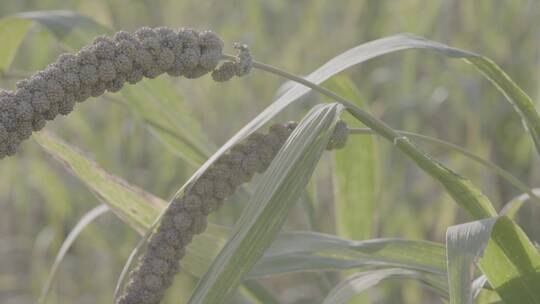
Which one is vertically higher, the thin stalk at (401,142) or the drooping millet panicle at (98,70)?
the thin stalk at (401,142)

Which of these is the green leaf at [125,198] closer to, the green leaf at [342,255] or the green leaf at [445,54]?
the green leaf at [342,255]

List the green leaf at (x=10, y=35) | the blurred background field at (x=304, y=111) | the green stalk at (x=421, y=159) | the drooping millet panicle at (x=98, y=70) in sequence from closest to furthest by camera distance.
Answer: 1. the drooping millet panicle at (x=98, y=70)
2. the green stalk at (x=421, y=159)
3. the green leaf at (x=10, y=35)
4. the blurred background field at (x=304, y=111)

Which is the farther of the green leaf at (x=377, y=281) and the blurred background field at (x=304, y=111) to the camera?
the blurred background field at (x=304, y=111)

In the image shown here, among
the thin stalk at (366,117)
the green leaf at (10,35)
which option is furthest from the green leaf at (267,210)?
the green leaf at (10,35)

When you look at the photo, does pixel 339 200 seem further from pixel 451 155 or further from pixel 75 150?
pixel 451 155

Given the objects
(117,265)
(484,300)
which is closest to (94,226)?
(117,265)

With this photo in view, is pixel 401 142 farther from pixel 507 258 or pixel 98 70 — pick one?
pixel 98 70

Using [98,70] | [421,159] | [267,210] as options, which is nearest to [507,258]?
[421,159]

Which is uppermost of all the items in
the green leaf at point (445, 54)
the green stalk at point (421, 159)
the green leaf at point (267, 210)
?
the green leaf at point (445, 54)
